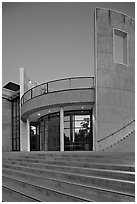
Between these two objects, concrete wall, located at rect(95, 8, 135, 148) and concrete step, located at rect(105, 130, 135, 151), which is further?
concrete wall, located at rect(95, 8, 135, 148)

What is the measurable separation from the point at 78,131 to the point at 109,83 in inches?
185

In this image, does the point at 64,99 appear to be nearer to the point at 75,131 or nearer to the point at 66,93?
the point at 66,93

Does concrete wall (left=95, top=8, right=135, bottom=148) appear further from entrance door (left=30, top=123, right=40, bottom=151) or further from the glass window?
entrance door (left=30, top=123, right=40, bottom=151)

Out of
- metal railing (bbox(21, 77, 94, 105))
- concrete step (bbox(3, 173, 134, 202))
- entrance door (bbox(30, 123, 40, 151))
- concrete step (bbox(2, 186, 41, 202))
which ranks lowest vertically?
entrance door (bbox(30, 123, 40, 151))

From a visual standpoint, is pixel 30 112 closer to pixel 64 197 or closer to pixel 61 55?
pixel 61 55

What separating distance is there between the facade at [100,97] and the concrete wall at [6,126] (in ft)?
40.3

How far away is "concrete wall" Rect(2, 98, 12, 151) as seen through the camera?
3228 centimetres

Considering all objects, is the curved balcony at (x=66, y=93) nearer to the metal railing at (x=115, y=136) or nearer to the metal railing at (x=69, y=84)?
the metal railing at (x=69, y=84)

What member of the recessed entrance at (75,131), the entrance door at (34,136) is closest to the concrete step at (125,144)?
the recessed entrance at (75,131)

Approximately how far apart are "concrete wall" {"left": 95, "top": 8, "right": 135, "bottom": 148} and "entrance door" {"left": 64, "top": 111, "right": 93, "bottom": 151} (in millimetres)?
1734

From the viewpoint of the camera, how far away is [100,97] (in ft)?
59.8

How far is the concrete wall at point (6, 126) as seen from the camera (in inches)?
1271

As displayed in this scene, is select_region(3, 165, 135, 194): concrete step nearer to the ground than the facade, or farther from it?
nearer to the ground

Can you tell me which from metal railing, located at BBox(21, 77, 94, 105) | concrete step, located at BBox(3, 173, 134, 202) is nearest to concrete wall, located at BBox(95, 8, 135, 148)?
metal railing, located at BBox(21, 77, 94, 105)
